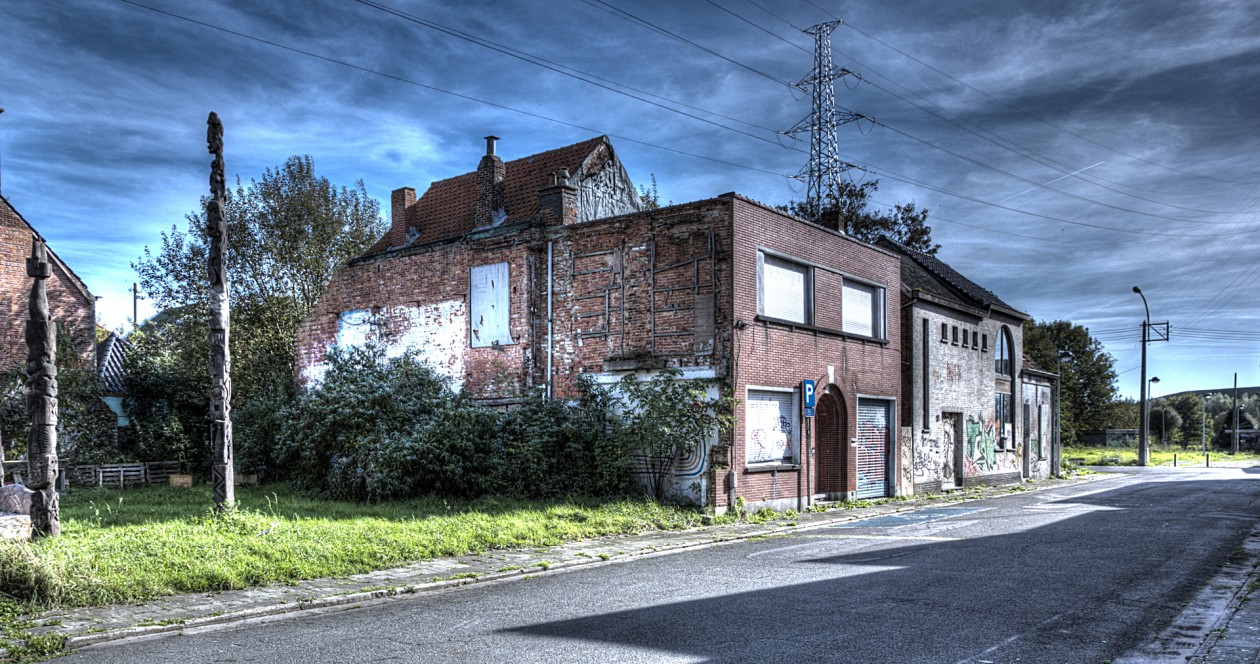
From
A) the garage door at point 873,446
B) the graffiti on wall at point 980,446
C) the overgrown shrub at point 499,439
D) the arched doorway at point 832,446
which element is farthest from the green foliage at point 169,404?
the graffiti on wall at point 980,446

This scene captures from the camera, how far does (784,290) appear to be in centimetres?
2058

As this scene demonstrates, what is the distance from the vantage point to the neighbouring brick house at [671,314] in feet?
61.6

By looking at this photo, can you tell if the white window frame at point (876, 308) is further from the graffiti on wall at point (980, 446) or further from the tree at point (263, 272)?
the tree at point (263, 272)

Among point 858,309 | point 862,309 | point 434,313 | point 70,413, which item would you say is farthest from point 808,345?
point 70,413

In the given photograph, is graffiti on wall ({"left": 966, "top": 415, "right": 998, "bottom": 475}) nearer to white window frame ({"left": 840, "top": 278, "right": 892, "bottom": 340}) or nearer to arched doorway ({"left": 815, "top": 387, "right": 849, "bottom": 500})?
white window frame ({"left": 840, "top": 278, "right": 892, "bottom": 340})

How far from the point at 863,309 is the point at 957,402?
26.7 feet

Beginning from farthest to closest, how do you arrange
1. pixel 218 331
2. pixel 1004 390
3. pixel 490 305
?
pixel 1004 390 < pixel 490 305 < pixel 218 331

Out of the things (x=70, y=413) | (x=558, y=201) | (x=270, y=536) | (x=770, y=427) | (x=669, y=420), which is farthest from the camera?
(x=70, y=413)

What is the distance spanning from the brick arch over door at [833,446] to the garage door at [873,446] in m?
0.94

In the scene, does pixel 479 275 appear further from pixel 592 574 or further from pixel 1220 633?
pixel 1220 633

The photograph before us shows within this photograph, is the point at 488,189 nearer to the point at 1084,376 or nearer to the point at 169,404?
the point at 169,404

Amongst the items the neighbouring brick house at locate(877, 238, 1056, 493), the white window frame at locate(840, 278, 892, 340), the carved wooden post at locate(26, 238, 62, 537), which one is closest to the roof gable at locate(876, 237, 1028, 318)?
the neighbouring brick house at locate(877, 238, 1056, 493)

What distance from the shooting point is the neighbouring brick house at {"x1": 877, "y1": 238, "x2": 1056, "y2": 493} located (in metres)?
27.6

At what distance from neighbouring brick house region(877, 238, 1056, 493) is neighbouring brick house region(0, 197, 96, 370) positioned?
2397 centimetres
